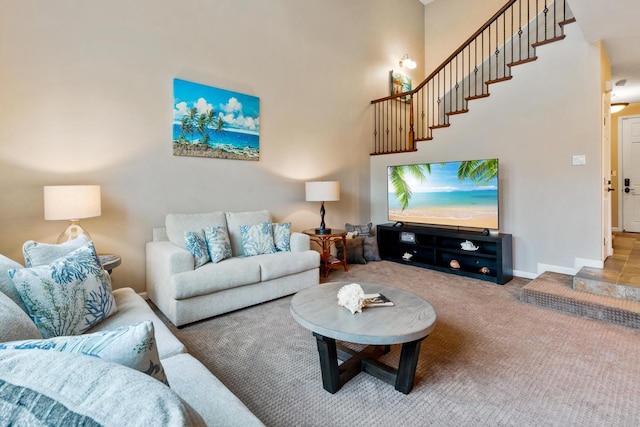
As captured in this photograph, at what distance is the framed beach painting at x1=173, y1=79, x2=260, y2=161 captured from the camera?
3.37m

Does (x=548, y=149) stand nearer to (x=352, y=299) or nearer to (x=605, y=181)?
(x=605, y=181)

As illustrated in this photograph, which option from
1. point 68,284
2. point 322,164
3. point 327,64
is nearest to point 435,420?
point 68,284

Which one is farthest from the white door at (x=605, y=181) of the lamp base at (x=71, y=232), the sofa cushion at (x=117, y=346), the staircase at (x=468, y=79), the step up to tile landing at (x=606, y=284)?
the lamp base at (x=71, y=232)

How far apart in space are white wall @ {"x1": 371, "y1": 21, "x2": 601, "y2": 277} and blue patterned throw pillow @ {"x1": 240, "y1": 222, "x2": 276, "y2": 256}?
115 inches

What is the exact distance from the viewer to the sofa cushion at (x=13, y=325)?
0.90 metres

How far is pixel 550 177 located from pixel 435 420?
10.9 feet

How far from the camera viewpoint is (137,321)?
1.66m

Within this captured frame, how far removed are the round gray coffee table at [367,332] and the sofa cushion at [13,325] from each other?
1.14 meters

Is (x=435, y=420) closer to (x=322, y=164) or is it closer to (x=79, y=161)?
(x=79, y=161)

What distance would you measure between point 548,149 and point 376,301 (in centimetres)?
312

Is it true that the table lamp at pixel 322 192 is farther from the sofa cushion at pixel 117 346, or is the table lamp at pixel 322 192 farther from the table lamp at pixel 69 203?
the sofa cushion at pixel 117 346

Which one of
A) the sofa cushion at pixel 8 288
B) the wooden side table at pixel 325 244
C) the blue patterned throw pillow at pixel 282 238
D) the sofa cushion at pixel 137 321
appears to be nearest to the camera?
the sofa cushion at pixel 8 288

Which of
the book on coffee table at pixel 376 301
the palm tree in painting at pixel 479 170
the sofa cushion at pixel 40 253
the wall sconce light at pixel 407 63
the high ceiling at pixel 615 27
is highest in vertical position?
the wall sconce light at pixel 407 63

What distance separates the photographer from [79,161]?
2.83 m
